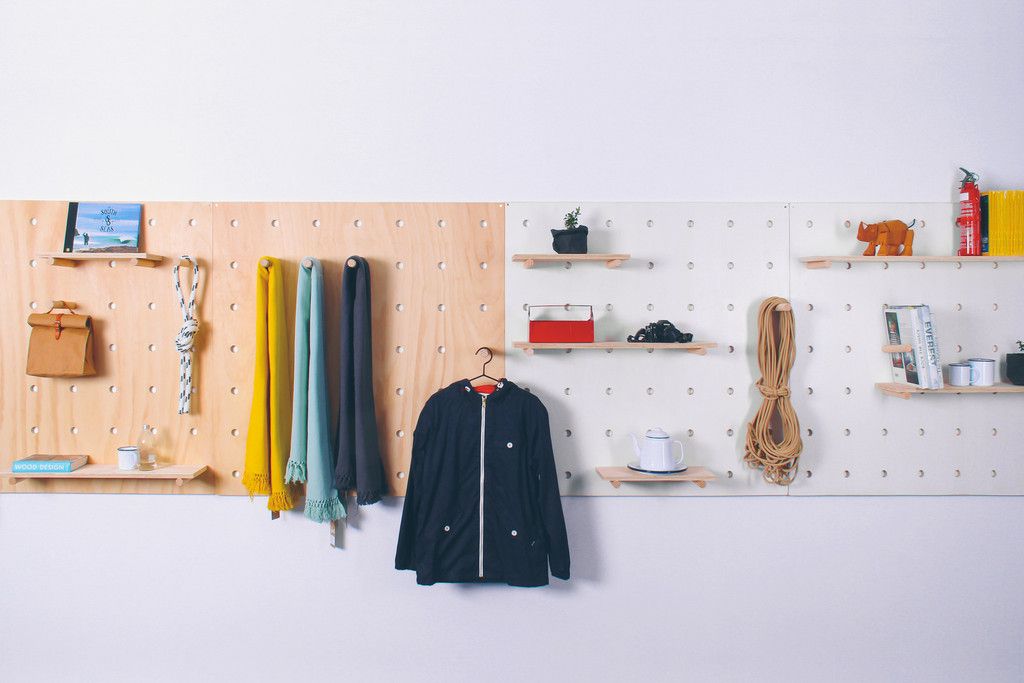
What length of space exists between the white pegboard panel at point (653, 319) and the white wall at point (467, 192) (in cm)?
8

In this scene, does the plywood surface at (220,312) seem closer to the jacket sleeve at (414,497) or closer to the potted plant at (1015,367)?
the jacket sleeve at (414,497)

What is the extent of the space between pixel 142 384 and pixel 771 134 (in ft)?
7.03

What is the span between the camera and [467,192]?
82.6 inches

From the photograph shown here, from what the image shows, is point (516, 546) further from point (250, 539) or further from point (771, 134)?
point (771, 134)

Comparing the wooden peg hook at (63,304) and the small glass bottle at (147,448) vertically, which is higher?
the wooden peg hook at (63,304)

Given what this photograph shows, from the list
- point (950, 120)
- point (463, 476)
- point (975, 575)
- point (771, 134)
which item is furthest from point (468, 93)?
point (975, 575)

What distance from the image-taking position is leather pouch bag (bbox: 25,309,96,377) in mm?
1997

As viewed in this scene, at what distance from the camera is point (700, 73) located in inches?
83.6

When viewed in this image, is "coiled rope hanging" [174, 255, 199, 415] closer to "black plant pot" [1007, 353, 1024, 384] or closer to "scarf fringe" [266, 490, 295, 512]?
"scarf fringe" [266, 490, 295, 512]

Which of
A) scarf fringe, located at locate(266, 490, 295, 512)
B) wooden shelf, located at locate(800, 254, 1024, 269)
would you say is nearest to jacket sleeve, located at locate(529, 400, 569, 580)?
scarf fringe, located at locate(266, 490, 295, 512)

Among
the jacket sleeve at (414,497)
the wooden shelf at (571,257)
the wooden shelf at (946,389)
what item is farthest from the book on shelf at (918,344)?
the jacket sleeve at (414,497)

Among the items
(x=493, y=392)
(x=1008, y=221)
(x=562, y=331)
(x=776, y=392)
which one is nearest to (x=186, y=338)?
(x=493, y=392)

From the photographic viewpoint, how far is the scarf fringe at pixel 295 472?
1972mm

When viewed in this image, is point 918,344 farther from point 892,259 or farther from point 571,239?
point 571,239
